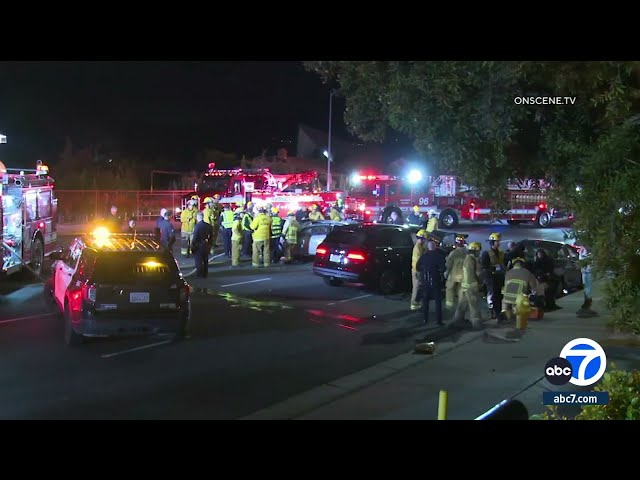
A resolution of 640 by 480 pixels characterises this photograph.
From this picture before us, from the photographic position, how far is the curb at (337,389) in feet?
25.2

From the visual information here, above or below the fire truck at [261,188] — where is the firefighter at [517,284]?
below

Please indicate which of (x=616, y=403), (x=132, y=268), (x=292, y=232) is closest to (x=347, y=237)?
(x=292, y=232)

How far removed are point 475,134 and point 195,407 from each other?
13.2 feet

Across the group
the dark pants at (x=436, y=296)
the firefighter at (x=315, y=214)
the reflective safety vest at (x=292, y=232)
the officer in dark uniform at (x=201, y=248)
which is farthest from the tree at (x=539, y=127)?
the firefighter at (x=315, y=214)

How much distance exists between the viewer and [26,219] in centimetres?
1612

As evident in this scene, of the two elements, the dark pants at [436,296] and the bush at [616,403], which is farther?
the dark pants at [436,296]

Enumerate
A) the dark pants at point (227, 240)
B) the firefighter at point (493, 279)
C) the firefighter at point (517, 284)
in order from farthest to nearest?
the dark pants at point (227, 240), the firefighter at point (493, 279), the firefighter at point (517, 284)

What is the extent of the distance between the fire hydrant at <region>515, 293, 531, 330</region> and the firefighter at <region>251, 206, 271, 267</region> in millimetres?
8975

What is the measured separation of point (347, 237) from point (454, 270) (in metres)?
3.89

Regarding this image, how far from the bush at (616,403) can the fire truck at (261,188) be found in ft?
67.7

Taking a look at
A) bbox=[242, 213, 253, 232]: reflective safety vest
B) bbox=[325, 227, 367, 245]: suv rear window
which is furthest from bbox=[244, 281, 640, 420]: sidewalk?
bbox=[242, 213, 253, 232]: reflective safety vest

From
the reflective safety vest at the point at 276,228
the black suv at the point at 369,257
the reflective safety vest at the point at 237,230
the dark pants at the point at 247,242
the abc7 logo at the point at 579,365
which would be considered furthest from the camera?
the dark pants at the point at 247,242

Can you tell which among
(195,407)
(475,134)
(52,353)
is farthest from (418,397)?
(52,353)

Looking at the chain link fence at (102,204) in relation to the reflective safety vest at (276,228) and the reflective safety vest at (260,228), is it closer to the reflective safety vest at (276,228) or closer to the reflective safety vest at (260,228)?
the reflective safety vest at (276,228)
